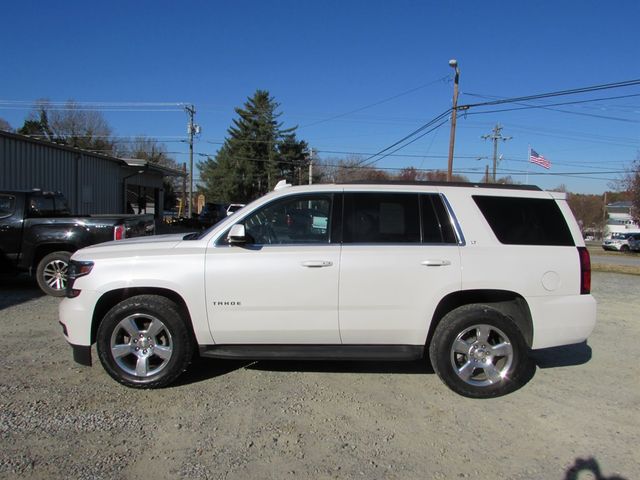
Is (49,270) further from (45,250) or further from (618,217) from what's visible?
(618,217)

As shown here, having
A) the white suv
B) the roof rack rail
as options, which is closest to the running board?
the white suv

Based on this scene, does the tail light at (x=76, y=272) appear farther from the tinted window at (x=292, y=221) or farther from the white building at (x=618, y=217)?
the white building at (x=618, y=217)

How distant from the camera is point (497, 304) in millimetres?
4512

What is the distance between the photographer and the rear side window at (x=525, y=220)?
4395 mm

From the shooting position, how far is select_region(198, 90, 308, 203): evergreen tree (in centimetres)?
5994

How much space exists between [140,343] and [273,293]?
4.02ft

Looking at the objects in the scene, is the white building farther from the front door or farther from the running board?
the front door

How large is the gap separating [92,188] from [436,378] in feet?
66.6

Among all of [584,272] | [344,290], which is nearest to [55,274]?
[344,290]

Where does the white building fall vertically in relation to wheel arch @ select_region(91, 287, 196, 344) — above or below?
above

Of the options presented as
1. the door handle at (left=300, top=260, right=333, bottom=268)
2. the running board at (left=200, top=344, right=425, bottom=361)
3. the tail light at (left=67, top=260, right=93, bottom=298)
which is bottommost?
the running board at (left=200, top=344, right=425, bottom=361)

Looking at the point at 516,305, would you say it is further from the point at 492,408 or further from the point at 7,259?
the point at 7,259

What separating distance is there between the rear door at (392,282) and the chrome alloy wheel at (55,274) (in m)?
6.19

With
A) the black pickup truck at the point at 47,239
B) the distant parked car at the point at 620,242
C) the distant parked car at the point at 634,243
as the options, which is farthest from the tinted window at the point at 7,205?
the distant parked car at the point at 620,242
